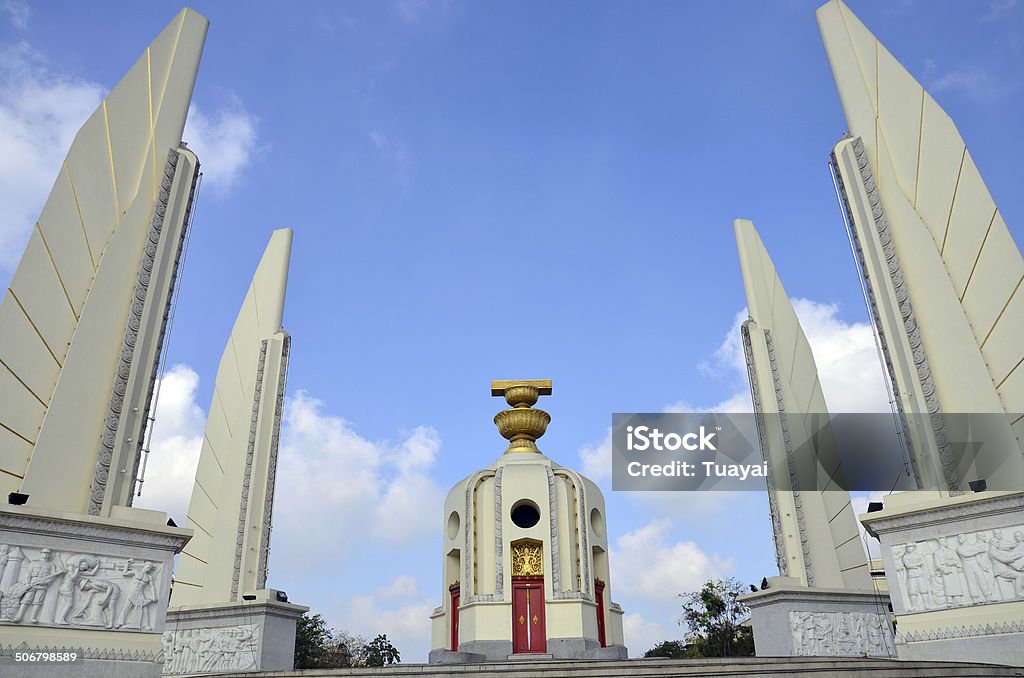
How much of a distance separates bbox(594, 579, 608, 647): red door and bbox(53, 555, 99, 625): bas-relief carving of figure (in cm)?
1514

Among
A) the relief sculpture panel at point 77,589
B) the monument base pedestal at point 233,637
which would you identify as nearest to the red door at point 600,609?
the monument base pedestal at point 233,637

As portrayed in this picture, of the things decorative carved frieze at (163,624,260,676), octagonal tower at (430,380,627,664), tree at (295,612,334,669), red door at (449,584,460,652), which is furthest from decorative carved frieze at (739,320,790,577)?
tree at (295,612,334,669)

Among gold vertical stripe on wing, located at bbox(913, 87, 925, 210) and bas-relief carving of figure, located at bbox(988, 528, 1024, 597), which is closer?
bas-relief carving of figure, located at bbox(988, 528, 1024, 597)

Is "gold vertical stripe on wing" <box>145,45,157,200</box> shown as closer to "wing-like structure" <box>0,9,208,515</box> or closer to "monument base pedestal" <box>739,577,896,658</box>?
"wing-like structure" <box>0,9,208,515</box>

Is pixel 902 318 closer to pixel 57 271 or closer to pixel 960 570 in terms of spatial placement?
pixel 960 570

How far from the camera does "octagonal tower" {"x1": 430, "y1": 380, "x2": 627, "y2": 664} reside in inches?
770

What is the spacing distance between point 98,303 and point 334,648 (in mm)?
32156

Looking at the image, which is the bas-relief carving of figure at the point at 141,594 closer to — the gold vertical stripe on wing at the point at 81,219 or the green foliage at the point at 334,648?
the gold vertical stripe on wing at the point at 81,219

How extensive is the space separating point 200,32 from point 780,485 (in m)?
15.0

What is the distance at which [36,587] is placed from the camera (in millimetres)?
7793

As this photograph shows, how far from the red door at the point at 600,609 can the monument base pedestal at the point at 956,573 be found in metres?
12.8

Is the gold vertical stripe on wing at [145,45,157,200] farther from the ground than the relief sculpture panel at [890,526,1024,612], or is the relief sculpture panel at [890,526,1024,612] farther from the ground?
the gold vertical stripe on wing at [145,45,157,200]

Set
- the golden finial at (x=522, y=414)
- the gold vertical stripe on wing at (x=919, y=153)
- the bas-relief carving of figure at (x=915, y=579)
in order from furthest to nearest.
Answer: the golden finial at (x=522, y=414)
the gold vertical stripe on wing at (x=919, y=153)
the bas-relief carving of figure at (x=915, y=579)

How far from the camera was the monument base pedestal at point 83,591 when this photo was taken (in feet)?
25.2
